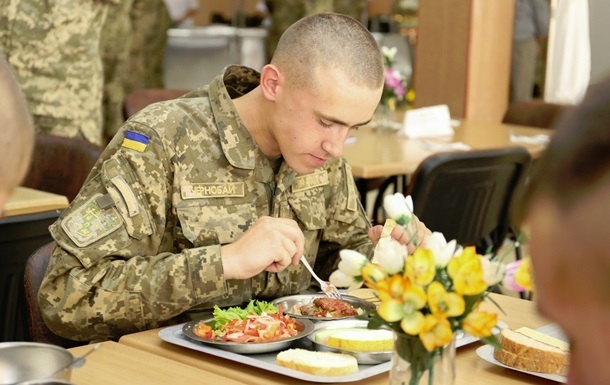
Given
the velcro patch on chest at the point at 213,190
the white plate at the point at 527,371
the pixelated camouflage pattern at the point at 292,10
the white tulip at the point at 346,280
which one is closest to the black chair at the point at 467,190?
the velcro patch on chest at the point at 213,190

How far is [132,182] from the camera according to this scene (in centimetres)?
193

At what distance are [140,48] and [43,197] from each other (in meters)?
5.15

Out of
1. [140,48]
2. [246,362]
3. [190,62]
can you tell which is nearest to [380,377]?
[246,362]

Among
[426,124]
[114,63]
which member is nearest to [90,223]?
[426,124]

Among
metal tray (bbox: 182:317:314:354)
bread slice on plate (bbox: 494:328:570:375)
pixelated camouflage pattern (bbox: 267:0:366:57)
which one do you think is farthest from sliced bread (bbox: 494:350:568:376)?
pixelated camouflage pattern (bbox: 267:0:366:57)

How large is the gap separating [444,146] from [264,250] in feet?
7.80

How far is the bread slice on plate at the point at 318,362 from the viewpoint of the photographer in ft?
5.07

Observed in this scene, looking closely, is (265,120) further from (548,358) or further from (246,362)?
(548,358)

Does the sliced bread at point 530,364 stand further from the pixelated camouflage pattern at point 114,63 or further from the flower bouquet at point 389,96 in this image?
the pixelated camouflage pattern at point 114,63

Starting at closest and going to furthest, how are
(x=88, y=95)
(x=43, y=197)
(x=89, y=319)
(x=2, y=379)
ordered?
(x=2, y=379) < (x=89, y=319) < (x=43, y=197) < (x=88, y=95)

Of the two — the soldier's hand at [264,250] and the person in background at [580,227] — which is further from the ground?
the person in background at [580,227]

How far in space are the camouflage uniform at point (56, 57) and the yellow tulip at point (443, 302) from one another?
9.39 feet

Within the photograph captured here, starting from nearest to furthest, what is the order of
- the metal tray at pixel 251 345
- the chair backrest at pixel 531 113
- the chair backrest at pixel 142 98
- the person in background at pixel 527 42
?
the metal tray at pixel 251 345 → the chair backrest at pixel 142 98 → the chair backrest at pixel 531 113 → the person in background at pixel 527 42

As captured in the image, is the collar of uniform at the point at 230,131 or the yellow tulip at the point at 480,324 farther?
the collar of uniform at the point at 230,131
